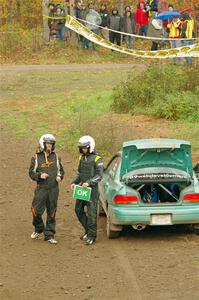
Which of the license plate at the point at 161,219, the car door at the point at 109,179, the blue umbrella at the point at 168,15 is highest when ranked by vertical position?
the car door at the point at 109,179

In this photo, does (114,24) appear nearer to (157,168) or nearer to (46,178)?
(157,168)

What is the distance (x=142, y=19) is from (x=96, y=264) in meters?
24.5

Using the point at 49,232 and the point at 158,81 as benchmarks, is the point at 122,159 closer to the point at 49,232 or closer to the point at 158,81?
the point at 49,232

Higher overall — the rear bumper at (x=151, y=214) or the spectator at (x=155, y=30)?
the rear bumper at (x=151, y=214)

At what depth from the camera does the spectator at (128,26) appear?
35.2m

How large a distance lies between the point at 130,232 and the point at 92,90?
15.0 meters

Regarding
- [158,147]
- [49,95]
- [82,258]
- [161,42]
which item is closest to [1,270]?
[82,258]

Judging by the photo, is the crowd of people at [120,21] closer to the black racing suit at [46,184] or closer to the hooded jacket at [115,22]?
the hooded jacket at [115,22]

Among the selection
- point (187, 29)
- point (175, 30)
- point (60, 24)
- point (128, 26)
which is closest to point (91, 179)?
point (187, 29)

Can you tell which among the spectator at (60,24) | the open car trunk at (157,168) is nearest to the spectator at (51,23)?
the spectator at (60,24)

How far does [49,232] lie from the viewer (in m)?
13.4

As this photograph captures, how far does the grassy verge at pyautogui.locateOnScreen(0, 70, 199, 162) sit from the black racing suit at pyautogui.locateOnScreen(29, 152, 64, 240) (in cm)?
731

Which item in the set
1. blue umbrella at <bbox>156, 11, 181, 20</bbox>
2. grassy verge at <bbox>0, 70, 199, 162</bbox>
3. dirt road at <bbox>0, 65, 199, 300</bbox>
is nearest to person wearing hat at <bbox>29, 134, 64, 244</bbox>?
dirt road at <bbox>0, 65, 199, 300</bbox>

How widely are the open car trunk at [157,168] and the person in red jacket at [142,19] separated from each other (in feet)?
73.2
